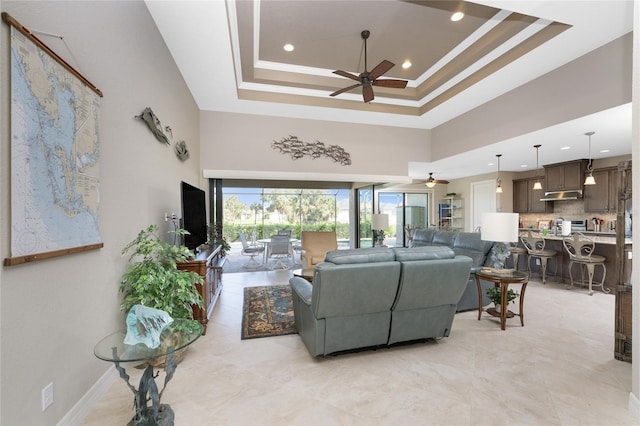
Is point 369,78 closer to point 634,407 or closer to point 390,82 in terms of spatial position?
point 390,82

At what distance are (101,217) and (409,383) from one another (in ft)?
8.43

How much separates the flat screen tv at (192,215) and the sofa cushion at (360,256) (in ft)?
5.78

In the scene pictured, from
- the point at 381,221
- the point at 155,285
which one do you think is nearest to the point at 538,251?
the point at 381,221

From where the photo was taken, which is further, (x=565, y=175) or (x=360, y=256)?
(x=565, y=175)

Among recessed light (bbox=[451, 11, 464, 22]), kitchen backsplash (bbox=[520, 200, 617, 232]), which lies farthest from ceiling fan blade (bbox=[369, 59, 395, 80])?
kitchen backsplash (bbox=[520, 200, 617, 232])

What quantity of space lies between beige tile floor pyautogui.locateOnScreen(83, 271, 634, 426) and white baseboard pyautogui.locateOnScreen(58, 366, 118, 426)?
5 centimetres

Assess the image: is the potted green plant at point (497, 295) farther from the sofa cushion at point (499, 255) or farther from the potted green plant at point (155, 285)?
the potted green plant at point (155, 285)

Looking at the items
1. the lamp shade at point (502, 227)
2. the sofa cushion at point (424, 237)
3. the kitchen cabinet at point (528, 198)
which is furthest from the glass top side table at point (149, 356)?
the kitchen cabinet at point (528, 198)

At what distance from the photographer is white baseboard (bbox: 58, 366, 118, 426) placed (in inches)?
67.4

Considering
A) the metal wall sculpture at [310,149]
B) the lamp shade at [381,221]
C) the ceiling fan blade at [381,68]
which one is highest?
the ceiling fan blade at [381,68]

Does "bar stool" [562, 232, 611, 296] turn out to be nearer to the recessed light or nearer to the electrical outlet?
the recessed light

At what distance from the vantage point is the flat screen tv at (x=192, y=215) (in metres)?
3.37

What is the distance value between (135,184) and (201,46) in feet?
6.01

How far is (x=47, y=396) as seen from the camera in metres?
1.53
